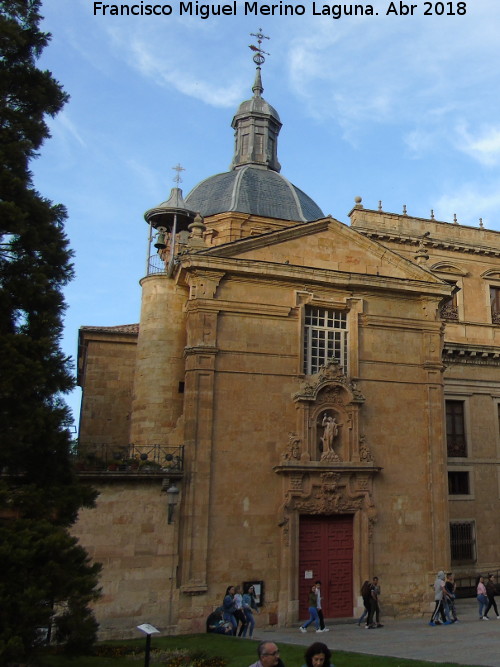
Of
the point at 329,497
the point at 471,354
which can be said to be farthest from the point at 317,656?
the point at 471,354

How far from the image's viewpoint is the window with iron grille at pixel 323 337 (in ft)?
69.7

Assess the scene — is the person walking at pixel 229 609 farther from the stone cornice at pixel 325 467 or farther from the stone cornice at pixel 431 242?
the stone cornice at pixel 431 242

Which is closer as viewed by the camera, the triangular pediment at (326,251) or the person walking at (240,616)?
the person walking at (240,616)

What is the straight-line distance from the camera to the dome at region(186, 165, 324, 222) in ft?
107

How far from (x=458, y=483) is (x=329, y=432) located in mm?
10638

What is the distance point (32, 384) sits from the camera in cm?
1128

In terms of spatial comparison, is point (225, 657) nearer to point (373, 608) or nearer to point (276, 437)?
point (373, 608)

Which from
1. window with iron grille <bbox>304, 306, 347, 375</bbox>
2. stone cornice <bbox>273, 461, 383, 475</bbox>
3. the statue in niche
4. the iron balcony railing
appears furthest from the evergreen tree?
window with iron grille <bbox>304, 306, 347, 375</bbox>

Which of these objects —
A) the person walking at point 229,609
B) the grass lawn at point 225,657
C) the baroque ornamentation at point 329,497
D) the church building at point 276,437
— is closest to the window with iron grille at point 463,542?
the church building at point 276,437

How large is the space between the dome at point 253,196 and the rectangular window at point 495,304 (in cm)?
947

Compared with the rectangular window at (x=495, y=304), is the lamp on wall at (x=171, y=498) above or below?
below

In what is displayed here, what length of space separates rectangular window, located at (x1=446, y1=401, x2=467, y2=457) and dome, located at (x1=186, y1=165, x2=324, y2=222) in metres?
11.5

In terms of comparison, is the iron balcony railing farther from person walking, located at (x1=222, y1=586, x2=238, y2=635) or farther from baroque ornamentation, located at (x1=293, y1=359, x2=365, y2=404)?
baroque ornamentation, located at (x1=293, y1=359, x2=365, y2=404)

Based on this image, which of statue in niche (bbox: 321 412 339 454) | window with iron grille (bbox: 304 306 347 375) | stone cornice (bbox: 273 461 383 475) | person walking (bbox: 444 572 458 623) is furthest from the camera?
window with iron grille (bbox: 304 306 347 375)
